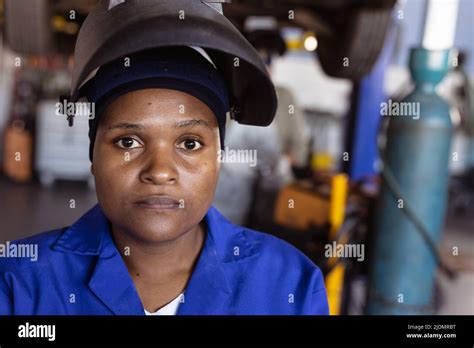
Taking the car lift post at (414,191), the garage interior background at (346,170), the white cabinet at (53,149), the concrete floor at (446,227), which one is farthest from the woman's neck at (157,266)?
the white cabinet at (53,149)

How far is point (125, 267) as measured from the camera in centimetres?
80

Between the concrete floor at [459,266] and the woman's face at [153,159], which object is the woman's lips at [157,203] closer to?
the woman's face at [153,159]

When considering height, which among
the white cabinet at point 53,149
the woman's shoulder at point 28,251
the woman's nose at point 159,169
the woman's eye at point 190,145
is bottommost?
the woman's shoulder at point 28,251

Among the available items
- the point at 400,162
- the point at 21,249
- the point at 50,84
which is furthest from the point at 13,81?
the point at 21,249

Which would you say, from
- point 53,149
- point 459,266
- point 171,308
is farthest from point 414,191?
point 53,149

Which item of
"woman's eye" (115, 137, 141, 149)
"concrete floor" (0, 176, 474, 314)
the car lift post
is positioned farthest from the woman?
"concrete floor" (0, 176, 474, 314)

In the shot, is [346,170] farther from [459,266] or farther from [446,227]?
[446,227]

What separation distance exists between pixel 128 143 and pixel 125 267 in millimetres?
193

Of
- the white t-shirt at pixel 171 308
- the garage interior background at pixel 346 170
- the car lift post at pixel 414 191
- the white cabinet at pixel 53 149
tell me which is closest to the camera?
the white t-shirt at pixel 171 308

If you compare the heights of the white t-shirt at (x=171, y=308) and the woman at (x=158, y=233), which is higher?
the woman at (x=158, y=233)

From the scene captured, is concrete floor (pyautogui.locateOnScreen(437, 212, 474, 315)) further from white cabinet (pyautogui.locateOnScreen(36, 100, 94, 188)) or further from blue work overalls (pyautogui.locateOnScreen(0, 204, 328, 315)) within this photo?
white cabinet (pyautogui.locateOnScreen(36, 100, 94, 188))

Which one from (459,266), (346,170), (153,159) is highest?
(346,170)

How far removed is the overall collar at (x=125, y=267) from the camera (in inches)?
31.0
